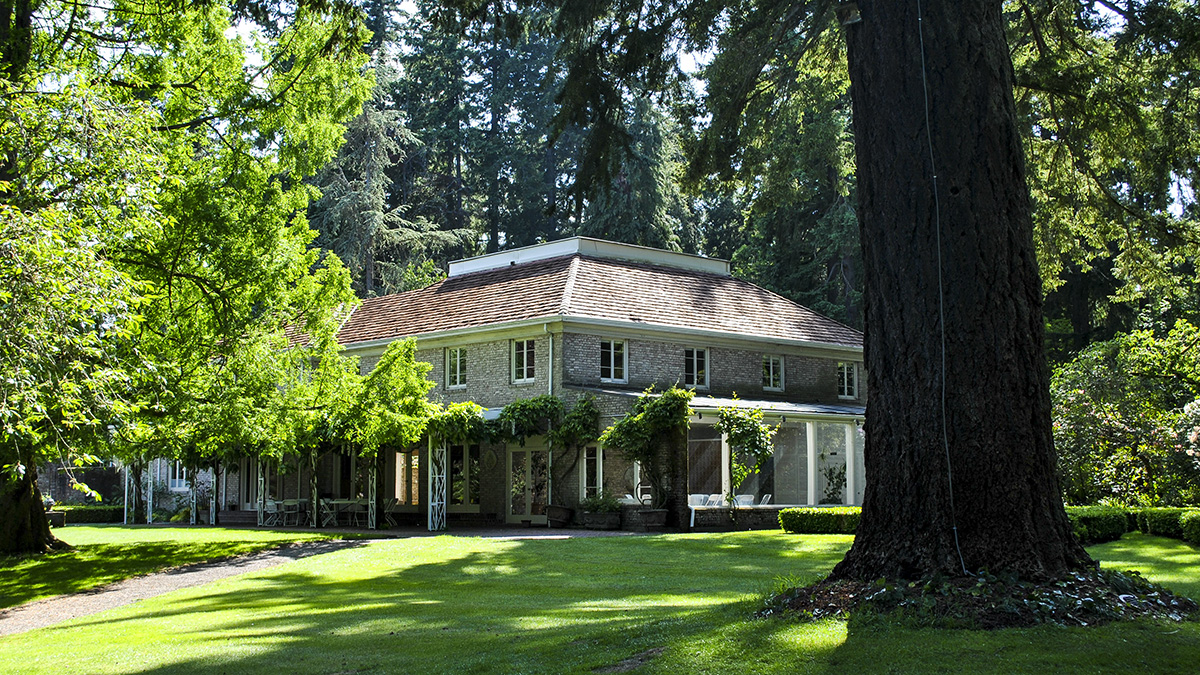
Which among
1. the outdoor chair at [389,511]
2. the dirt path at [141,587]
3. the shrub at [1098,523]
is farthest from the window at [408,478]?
the shrub at [1098,523]

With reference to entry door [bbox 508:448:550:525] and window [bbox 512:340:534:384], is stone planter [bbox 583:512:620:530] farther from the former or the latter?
window [bbox 512:340:534:384]

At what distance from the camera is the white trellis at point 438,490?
26.6m

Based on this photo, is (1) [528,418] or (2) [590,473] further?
(2) [590,473]

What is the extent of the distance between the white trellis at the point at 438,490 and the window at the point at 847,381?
13.1m

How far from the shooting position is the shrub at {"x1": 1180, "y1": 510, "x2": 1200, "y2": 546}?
1738 cm

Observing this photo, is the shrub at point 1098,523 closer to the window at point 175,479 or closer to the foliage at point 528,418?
the foliage at point 528,418

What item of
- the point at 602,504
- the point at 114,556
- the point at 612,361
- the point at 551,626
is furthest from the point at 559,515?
the point at 551,626

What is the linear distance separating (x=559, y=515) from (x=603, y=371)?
3998 millimetres

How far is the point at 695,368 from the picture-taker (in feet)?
98.8

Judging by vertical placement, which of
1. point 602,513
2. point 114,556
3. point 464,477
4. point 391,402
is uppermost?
point 391,402

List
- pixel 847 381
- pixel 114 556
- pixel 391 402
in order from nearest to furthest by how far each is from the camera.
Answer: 1. pixel 114 556
2. pixel 391 402
3. pixel 847 381

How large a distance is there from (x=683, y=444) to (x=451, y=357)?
8602mm

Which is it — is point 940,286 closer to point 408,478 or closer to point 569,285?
point 569,285

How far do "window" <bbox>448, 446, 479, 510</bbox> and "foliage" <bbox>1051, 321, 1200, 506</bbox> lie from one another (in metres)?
15.0
